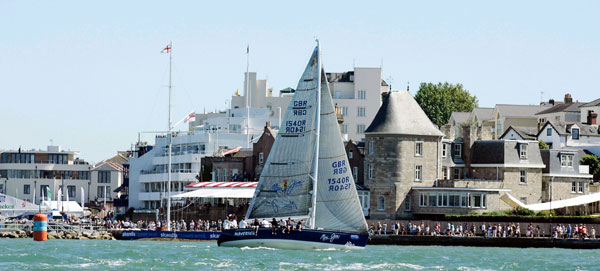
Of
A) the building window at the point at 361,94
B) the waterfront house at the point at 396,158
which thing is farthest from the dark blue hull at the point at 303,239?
the building window at the point at 361,94

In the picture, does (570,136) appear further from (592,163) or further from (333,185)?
(333,185)

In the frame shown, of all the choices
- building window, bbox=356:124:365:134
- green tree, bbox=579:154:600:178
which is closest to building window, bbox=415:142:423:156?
green tree, bbox=579:154:600:178

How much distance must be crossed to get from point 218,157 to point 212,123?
2820 cm

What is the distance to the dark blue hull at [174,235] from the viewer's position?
89.5 meters

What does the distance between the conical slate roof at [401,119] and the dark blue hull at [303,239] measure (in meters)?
25.4

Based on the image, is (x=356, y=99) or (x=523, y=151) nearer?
(x=523, y=151)

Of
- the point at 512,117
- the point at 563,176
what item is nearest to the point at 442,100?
the point at 512,117

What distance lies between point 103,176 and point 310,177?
89537 millimetres

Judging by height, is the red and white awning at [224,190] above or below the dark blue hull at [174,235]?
above

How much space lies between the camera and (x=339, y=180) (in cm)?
7144

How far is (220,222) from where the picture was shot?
9938 centimetres

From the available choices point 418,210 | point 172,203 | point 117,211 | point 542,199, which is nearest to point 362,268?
point 418,210

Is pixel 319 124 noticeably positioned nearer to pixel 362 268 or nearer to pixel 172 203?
pixel 362 268

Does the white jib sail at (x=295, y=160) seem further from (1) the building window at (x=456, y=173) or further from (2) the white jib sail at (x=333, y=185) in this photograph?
(1) the building window at (x=456, y=173)
